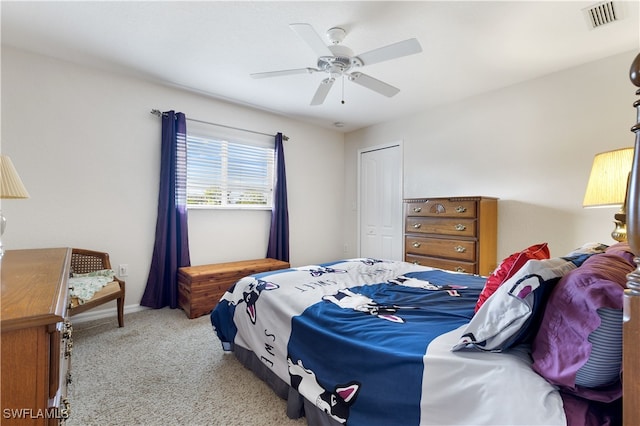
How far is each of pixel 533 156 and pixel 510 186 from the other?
361 millimetres

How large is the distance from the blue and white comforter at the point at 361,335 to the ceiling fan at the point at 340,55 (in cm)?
149

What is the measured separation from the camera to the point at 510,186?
3.16 meters

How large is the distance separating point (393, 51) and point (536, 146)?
210 cm

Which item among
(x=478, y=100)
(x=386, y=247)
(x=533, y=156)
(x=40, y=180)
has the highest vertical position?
(x=478, y=100)

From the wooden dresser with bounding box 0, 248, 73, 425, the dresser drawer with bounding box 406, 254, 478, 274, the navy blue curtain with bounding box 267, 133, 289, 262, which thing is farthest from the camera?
the navy blue curtain with bounding box 267, 133, 289, 262

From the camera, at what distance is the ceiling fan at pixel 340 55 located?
175 cm

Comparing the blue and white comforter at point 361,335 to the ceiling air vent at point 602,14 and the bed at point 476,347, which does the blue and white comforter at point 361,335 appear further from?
the ceiling air vent at point 602,14

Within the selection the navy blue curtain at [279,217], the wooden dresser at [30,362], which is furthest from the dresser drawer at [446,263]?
the wooden dresser at [30,362]

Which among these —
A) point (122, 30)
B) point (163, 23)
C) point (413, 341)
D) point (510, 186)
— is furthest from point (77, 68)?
point (510, 186)

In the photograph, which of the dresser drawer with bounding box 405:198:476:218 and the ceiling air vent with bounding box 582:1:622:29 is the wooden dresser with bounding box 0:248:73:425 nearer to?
the dresser drawer with bounding box 405:198:476:218

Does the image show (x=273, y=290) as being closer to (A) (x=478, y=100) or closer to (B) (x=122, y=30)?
(B) (x=122, y=30)

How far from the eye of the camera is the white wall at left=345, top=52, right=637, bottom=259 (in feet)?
8.40

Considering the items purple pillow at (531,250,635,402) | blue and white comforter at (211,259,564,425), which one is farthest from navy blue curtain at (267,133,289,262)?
purple pillow at (531,250,635,402)

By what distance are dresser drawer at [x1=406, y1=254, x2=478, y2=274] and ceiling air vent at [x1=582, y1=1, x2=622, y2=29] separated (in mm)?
2108
